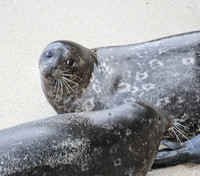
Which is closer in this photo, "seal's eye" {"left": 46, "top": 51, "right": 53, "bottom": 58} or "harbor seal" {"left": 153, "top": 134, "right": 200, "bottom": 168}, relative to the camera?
"harbor seal" {"left": 153, "top": 134, "right": 200, "bottom": 168}

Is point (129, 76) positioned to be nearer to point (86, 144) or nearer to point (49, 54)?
point (49, 54)

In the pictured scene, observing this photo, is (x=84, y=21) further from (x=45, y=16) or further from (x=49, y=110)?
(x=49, y=110)

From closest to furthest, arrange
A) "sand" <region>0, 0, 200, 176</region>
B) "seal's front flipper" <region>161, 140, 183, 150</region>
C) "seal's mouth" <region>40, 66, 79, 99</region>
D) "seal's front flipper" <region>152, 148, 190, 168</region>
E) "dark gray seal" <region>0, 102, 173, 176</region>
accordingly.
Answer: "dark gray seal" <region>0, 102, 173, 176</region> < "seal's front flipper" <region>152, 148, 190, 168</region> < "seal's front flipper" <region>161, 140, 183, 150</region> < "seal's mouth" <region>40, 66, 79, 99</region> < "sand" <region>0, 0, 200, 176</region>

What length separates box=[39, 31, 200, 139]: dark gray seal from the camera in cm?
383

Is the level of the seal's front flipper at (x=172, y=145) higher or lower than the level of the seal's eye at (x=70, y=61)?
lower


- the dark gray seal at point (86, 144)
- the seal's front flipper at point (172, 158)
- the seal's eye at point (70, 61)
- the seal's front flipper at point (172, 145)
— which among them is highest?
the seal's eye at point (70, 61)

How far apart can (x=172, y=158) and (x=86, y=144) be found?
109cm

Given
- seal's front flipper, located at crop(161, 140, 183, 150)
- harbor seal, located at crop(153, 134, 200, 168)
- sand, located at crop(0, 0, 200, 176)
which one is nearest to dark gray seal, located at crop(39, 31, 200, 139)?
seal's front flipper, located at crop(161, 140, 183, 150)

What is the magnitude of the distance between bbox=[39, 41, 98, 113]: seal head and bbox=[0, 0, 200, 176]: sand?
0.79 m

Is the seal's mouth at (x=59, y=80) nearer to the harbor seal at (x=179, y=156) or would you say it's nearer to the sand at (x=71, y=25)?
the sand at (x=71, y=25)

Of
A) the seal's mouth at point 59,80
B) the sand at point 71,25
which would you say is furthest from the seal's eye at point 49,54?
the sand at point 71,25

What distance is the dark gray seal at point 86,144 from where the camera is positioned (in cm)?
265

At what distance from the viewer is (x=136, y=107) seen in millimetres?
3154

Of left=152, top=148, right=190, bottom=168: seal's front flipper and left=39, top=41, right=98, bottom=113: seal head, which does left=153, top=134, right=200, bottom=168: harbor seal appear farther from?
left=39, top=41, right=98, bottom=113: seal head
